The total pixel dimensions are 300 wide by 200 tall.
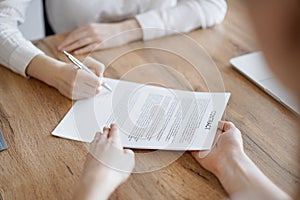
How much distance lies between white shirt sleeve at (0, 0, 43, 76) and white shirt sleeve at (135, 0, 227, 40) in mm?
320

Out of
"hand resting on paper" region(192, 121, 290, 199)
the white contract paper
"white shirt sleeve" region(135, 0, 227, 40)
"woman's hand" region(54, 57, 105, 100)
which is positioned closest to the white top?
"white shirt sleeve" region(135, 0, 227, 40)

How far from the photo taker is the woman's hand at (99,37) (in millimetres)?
1239

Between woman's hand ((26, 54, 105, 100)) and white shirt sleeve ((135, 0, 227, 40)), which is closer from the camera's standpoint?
woman's hand ((26, 54, 105, 100))

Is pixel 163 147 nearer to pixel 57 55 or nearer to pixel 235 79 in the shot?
pixel 235 79

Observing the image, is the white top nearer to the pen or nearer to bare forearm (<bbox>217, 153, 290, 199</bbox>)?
the pen

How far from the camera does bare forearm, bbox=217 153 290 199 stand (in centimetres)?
79

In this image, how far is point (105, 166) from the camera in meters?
0.84

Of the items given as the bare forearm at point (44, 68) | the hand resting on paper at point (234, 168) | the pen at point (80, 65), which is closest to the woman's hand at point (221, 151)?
the hand resting on paper at point (234, 168)

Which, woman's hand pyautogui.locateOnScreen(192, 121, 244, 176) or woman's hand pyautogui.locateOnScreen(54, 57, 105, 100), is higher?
woman's hand pyautogui.locateOnScreen(54, 57, 105, 100)

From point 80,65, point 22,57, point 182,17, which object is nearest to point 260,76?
point 182,17

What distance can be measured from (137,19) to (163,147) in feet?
1.71

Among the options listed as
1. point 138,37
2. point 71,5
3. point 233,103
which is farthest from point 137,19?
point 233,103

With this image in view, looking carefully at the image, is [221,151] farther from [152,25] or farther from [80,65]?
[152,25]

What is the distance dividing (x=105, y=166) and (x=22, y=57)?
0.45 meters
